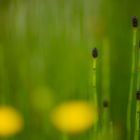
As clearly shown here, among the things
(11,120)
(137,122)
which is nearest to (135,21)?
(137,122)

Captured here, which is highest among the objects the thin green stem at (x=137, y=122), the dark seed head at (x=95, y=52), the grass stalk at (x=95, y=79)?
the dark seed head at (x=95, y=52)

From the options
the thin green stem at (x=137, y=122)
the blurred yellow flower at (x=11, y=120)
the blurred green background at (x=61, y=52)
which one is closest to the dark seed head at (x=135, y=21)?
the blurred green background at (x=61, y=52)

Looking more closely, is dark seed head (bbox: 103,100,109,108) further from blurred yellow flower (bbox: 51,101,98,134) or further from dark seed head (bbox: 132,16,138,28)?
dark seed head (bbox: 132,16,138,28)

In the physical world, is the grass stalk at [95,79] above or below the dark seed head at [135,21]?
below

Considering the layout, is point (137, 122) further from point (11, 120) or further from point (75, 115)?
point (11, 120)

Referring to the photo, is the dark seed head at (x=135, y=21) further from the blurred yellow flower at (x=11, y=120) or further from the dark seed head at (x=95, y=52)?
the blurred yellow flower at (x=11, y=120)

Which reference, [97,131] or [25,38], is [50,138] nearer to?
[97,131]
